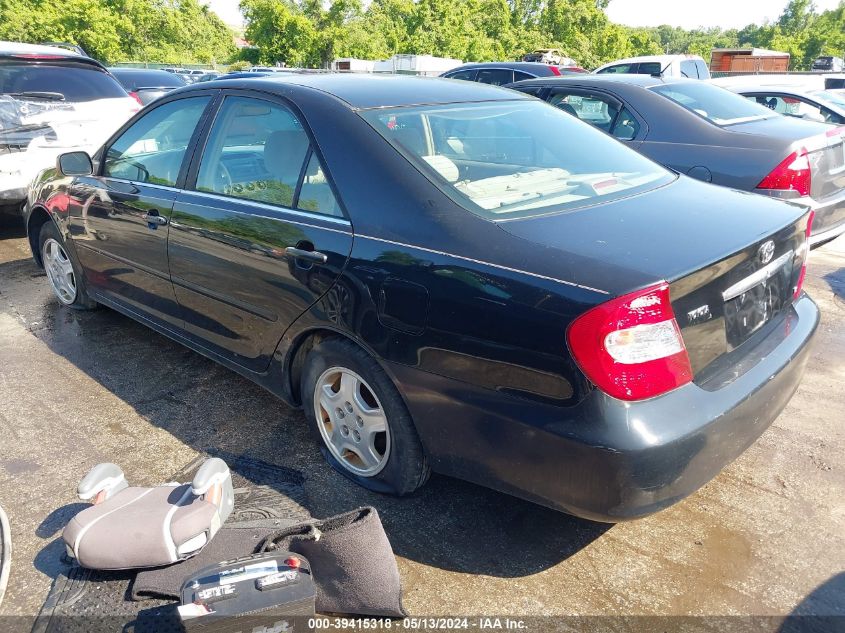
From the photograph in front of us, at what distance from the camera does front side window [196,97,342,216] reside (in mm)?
2785

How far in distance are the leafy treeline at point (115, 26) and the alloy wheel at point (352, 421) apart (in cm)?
3586

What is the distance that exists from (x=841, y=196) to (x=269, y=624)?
17.4ft

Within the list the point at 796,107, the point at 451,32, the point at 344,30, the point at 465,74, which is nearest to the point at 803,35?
the point at 451,32

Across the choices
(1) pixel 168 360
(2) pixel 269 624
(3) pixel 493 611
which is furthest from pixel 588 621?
(1) pixel 168 360

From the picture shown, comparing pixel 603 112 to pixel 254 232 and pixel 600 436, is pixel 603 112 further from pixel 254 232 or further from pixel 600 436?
pixel 600 436

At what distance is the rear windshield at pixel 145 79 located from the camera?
13240 mm

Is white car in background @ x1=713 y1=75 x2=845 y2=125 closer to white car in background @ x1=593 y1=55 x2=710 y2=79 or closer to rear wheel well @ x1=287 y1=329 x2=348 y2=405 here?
white car in background @ x1=593 y1=55 x2=710 y2=79

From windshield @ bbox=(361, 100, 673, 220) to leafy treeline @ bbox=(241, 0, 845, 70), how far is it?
39456 millimetres

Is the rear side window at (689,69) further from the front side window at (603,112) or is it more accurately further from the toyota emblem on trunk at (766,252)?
the toyota emblem on trunk at (766,252)

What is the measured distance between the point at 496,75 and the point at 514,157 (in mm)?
10757

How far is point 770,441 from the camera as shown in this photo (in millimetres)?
3213

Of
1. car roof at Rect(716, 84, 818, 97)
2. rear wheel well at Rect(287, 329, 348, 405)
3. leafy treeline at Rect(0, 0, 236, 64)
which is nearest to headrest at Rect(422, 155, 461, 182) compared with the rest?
rear wheel well at Rect(287, 329, 348, 405)

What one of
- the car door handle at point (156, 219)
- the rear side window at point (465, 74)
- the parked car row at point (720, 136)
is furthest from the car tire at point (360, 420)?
the rear side window at point (465, 74)

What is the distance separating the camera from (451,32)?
4231cm
